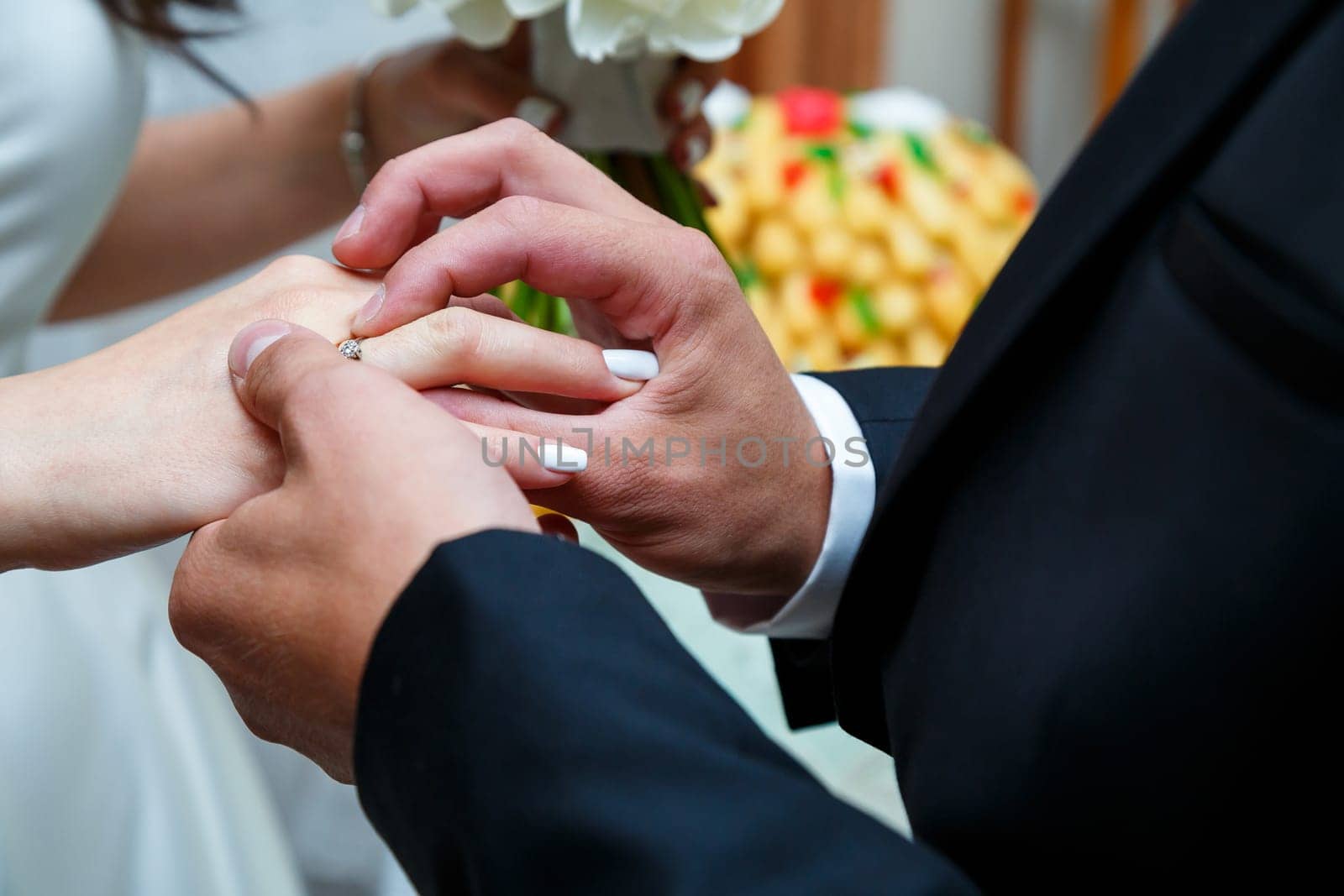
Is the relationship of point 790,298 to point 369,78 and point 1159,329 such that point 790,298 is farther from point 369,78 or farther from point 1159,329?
point 1159,329

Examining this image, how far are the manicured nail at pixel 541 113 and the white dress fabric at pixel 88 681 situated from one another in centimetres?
33

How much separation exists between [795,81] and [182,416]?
1.40m

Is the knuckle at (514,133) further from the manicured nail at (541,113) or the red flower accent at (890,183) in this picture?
the red flower accent at (890,183)

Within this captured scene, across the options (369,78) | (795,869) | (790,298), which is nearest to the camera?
(795,869)

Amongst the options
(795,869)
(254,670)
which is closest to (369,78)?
(254,670)

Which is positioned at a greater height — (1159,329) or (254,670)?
(1159,329)

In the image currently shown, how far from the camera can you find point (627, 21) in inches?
23.6

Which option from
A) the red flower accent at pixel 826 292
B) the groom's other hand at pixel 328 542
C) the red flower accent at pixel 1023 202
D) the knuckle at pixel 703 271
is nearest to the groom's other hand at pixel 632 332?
the knuckle at pixel 703 271

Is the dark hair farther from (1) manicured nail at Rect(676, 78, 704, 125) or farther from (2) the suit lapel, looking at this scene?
(2) the suit lapel

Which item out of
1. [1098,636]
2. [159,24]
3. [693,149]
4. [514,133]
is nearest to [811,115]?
[693,149]

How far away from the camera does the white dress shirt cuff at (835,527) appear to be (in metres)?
0.58

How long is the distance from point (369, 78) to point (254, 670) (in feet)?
2.01

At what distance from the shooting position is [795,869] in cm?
29

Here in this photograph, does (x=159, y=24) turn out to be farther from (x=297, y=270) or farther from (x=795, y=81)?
(x=795, y=81)
